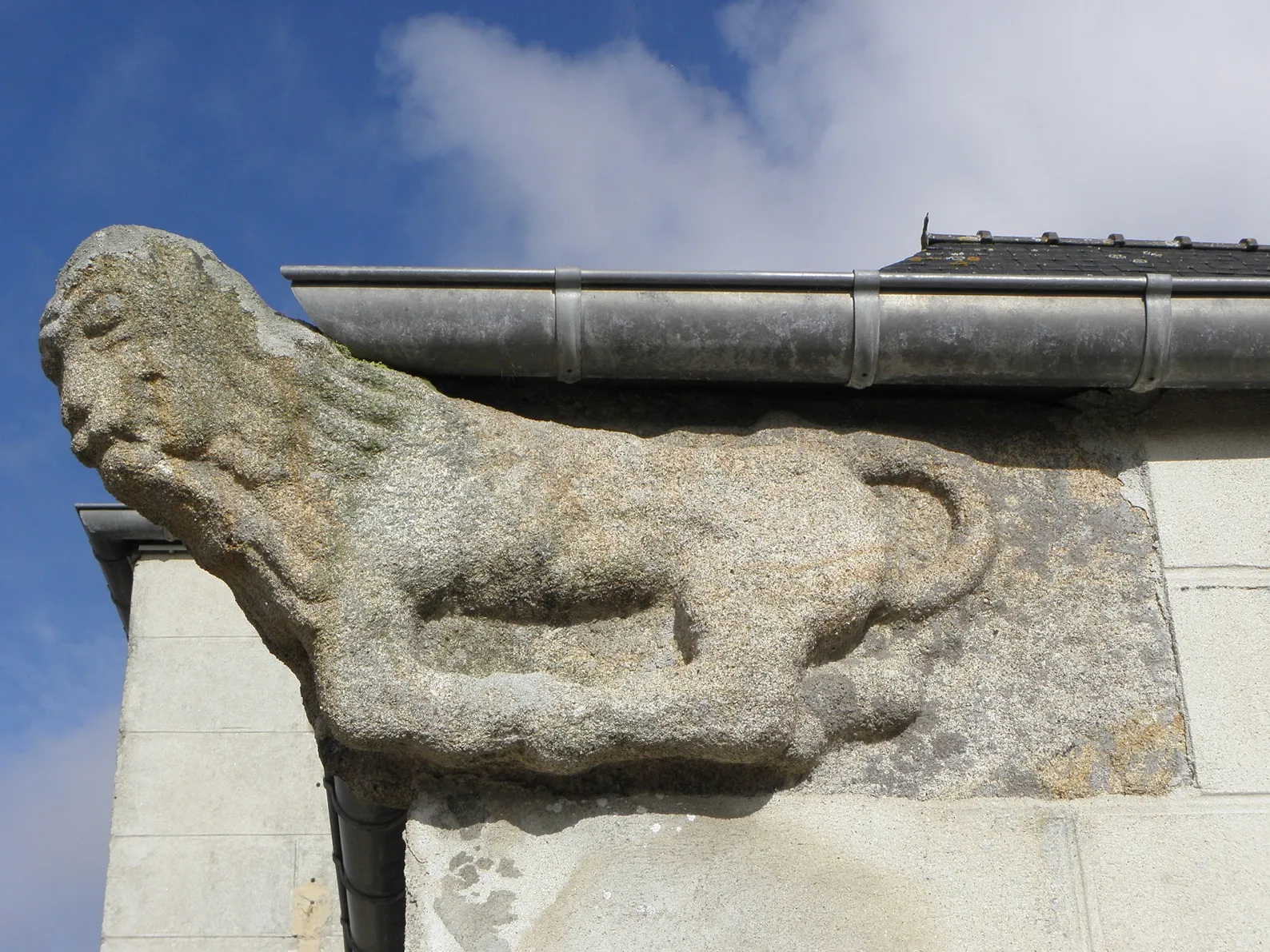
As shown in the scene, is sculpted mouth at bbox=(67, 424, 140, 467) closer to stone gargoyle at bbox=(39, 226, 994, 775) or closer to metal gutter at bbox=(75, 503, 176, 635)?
stone gargoyle at bbox=(39, 226, 994, 775)

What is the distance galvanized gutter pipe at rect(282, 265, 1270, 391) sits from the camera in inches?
108

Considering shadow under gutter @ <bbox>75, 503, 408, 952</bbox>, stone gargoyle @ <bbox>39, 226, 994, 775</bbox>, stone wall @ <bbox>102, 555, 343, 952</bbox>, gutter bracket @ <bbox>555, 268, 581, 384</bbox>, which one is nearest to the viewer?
stone gargoyle @ <bbox>39, 226, 994, 775</bbox>

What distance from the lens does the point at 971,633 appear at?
2725 mm

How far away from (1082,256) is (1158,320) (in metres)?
1.64

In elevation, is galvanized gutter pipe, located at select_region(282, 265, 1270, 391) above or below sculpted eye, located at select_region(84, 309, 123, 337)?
above

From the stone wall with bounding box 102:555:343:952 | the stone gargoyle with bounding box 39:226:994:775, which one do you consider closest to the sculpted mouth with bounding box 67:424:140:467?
the stone gargoyle with bounding box 39:226:994:775

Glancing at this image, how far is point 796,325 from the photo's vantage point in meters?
2.77

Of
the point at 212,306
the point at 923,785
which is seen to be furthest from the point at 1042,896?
the point at 212,306

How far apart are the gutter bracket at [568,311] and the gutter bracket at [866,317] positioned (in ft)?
1.79

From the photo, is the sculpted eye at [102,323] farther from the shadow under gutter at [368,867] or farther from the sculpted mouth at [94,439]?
the shadow under gutter at [368,867]

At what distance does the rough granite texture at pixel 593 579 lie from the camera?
2459 mm

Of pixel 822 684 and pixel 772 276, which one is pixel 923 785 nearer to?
pixel 822 684

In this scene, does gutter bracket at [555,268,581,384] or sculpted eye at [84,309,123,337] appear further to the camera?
gutter bracket at [555,268,581,384]

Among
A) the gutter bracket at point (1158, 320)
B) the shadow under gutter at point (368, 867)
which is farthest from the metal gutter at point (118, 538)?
the gutter bracket at point (1158, 320)
